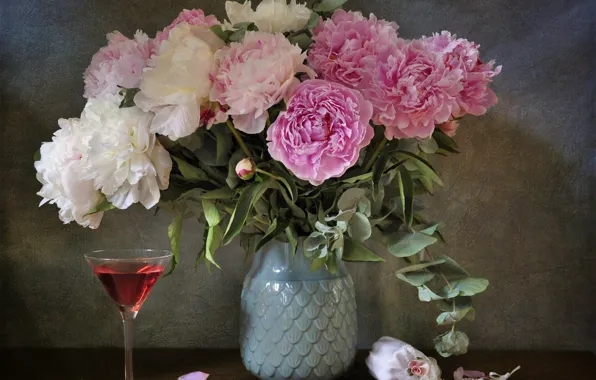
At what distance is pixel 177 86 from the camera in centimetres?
69

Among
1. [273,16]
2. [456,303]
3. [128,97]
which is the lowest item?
[456,303]

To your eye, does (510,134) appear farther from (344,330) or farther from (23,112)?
(23,112)

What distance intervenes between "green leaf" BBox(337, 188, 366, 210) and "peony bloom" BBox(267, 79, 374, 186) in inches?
3.1

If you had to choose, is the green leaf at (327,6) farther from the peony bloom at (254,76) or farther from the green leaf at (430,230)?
the green leaf at (430,230)

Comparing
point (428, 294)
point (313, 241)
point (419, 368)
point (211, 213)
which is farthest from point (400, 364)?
point (211, 213)

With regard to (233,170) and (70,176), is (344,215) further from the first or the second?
(70,176)

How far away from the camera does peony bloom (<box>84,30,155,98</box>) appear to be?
0.79 metres

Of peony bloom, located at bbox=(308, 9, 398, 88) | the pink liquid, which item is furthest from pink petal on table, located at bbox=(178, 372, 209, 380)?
peony bloom, located at bbox=(308, 9, 398, 88)

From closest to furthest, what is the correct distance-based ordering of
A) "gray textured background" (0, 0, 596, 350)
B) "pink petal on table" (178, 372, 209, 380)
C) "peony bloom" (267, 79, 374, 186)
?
"peony bloom" (267, 79, 374, 186), "pink petal on table" (178, 372, 209, 380), "gray textured background" (0, 0, 596, 350)

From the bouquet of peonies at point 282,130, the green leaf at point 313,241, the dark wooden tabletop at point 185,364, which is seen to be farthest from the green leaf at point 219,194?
the dark wooden tabletop at point 185,364

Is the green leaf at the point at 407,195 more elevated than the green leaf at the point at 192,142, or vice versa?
the green leaf at the point at 192,142

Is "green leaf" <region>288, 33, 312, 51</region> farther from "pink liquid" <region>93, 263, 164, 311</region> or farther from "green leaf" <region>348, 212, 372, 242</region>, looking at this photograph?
"pink liquid" <region>93, 263, 164, 311</region>

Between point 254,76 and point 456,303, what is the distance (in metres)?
0.39

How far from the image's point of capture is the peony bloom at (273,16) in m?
0.75
